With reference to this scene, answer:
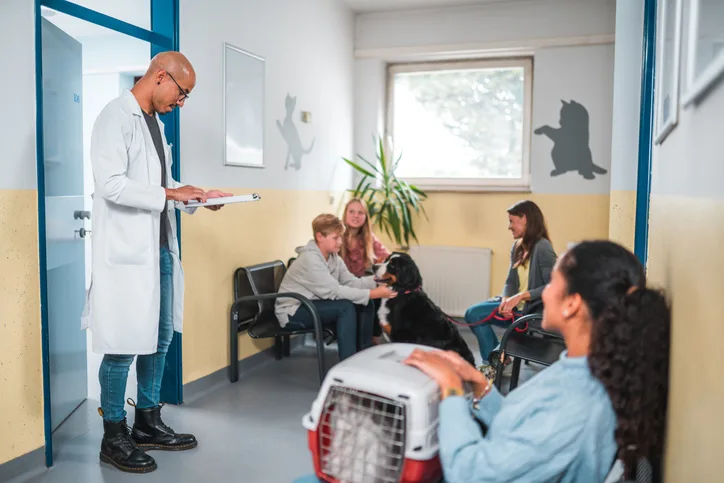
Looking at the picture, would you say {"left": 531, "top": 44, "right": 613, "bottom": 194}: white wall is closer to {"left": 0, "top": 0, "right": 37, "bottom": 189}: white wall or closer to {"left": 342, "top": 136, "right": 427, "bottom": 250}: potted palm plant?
{"left": 342, "top": 136, "right": 427, "bottom": 250}: potted palm plant

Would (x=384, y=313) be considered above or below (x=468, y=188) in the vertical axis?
below

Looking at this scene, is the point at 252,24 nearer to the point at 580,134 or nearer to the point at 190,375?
the point at 190,375

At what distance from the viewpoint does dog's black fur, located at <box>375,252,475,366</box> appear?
3549 mm

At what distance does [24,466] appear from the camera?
2.50m

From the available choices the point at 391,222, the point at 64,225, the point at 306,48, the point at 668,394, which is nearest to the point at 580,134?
the point at 391,222

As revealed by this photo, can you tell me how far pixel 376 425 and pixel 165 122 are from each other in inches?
95.5

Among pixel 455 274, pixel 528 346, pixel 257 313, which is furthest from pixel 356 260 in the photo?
pixel 528 346

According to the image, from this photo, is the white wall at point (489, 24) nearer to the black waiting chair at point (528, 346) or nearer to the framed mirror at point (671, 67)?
the black waiting chair at point (528, 346)

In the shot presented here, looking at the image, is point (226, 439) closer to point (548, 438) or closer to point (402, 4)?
point (548, 438)

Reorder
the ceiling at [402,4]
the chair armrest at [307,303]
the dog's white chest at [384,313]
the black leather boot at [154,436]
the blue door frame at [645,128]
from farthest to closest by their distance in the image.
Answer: the ceiling at [402,4] → the dog's white chest at [384,313] → the chair armrest at [307,303] → the blue door frame at [645,128] → the black leather boot at [154,436]

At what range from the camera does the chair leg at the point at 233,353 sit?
3680mm

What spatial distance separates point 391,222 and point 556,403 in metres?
4.15

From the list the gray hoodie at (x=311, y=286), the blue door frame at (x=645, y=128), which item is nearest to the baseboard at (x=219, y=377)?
the gray hoodie at (x=311, y=286)

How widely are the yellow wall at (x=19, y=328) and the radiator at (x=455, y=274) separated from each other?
3.49 meters
